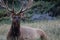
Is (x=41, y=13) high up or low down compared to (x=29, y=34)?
up

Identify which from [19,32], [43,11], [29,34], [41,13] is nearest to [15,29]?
[19,32]

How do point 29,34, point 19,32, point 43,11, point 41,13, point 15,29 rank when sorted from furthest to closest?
point 43,11 → point 41,13 → point 29,34 → point 19,32 → point 15,29

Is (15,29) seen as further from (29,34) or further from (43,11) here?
(43,11)

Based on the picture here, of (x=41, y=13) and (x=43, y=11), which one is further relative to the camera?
(x=43, y=11)

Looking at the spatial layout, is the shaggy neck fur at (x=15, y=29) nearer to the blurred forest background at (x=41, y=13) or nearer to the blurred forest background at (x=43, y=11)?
the blurred forest background at (x=41, y=13)

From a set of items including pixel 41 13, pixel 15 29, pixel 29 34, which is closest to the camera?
pixel 15 29

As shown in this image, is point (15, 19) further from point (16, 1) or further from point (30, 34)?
point (16, 1)

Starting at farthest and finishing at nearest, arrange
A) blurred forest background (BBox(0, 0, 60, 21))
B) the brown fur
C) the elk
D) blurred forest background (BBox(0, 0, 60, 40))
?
blurred forest background (BBox(0, 0, 60, 21)) < blurred forest background (BBox(0, 0, 60, 40)) < the brown fur < the elk

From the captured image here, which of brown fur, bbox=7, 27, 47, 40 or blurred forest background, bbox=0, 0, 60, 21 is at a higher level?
blurred forest background, bbox=0, 0, 60, 21

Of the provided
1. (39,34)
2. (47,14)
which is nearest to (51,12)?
(47,14)

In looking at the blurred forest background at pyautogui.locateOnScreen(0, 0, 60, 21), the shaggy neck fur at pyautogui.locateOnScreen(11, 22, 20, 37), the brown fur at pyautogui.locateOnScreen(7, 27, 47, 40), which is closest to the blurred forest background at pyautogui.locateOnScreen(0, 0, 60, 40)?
the blurred forest background at pyautogui.locateOnScreen(0, 0, 60, 21)

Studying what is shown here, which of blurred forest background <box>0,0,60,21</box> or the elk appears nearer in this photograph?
the elk

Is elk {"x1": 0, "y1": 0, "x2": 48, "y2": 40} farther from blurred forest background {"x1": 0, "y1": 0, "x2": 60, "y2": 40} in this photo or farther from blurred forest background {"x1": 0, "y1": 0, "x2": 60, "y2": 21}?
blurred forest background {"x1": 0, "y1": 0, "x2": 60, "y2": 21}

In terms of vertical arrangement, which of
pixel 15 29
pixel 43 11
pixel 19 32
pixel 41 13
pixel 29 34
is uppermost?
pixel 43 11
